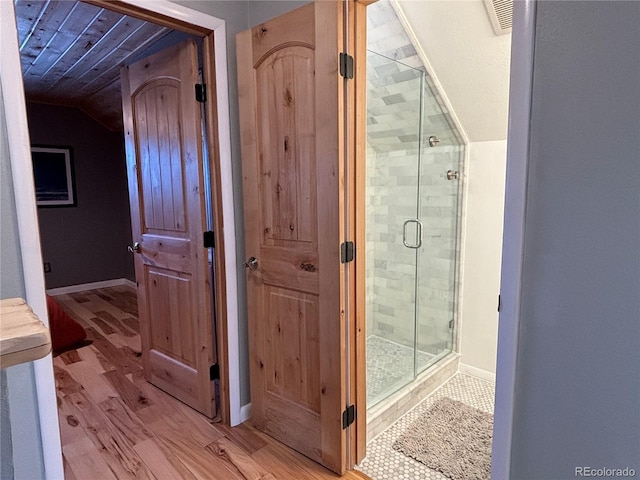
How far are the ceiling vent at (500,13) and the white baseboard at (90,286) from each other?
4982mm

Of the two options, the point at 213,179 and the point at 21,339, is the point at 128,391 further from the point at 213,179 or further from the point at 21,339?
the point at 21,339

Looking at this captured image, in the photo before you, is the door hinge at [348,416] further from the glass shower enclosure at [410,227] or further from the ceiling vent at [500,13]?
the ceiling vent at [500,13]

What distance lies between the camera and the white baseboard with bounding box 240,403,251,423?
2.12 m

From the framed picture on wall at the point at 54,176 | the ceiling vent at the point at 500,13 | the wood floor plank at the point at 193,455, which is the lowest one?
the wood floor plank at the point at 193,455

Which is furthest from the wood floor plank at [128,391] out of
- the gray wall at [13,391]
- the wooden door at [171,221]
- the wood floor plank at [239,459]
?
the gray wall at [13,391]

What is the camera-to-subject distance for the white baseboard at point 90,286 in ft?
15.6

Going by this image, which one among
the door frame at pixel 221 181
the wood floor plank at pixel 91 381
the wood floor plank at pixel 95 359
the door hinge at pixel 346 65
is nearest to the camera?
the door hinge at pixel 346 65

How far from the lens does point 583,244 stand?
0.96 m

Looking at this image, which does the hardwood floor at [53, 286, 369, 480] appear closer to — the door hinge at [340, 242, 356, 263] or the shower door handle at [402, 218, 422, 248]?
the door hinge at [340, 242, 356, 263]

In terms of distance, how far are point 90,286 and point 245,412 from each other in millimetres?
3939

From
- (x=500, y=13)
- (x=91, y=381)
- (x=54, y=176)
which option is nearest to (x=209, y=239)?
(x=91, y=381)

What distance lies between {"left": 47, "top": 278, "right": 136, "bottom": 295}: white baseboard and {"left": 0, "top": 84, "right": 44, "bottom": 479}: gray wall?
13.6 ft

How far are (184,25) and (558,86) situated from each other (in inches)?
62.1

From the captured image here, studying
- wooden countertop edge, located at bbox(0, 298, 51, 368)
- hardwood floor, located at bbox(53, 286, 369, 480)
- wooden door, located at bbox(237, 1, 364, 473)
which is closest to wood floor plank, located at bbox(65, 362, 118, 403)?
hardwood floor, located at bbox(53, 286, 369, 480)
